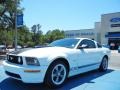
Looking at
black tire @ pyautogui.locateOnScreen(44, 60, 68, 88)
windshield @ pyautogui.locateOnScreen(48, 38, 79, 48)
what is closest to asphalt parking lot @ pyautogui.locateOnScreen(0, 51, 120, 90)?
black tire @ pyautogui.locateOnScreen(44, 60, 68, 88)

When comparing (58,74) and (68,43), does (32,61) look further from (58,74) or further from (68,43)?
(68,43)

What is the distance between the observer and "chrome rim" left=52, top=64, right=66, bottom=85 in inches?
225

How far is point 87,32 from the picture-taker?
6650cm

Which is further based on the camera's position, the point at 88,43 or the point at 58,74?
the point at 88,43

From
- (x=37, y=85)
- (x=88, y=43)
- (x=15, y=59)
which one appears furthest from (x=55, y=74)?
(x=88, y=43)

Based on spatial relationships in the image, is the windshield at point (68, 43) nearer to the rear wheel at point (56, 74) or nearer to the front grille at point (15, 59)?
the rear wheel at point (56, 74)

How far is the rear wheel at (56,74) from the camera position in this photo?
18.0 feet

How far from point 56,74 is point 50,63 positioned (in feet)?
1.57

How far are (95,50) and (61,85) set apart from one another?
90.4 inches

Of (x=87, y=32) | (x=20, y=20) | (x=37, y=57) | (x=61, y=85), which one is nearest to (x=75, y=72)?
(x=61, y=85)

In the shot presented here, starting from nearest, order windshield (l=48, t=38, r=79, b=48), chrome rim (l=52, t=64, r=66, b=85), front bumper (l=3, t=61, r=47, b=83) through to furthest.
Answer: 1. front bumper (l=3, t=61, r=47, b=83)
2. chrome rim (l=52, t=64, r=66, b=85)
3. windshield (l=48, t=38, r=79, b=48)

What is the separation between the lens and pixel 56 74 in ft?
19.0

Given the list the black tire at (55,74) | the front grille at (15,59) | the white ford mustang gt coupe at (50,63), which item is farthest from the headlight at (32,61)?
the black tire at (55,74)

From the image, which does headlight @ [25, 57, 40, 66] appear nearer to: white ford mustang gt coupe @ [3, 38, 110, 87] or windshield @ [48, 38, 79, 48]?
white ford mustang gt coupe @ [3, 38, 110, 87]
